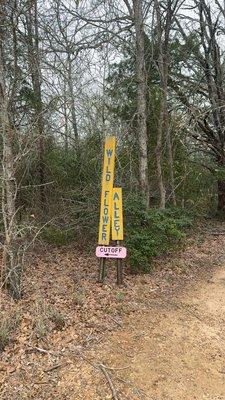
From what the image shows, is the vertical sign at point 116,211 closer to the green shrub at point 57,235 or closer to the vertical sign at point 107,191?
the vertical sign at point 107,191

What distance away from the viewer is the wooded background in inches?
305

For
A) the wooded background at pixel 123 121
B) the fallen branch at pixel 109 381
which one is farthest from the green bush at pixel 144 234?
the fallen branch at pixel 109 381

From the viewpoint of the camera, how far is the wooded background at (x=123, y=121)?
25.4ft

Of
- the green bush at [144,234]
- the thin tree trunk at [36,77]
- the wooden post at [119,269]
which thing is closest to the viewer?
the wooden post at [119,269]

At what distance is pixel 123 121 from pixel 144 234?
3.79 meters

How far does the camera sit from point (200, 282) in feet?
23.1


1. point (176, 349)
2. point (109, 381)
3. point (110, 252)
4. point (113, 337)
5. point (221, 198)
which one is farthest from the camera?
point (221, 198)

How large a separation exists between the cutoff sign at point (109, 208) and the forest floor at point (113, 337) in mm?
799

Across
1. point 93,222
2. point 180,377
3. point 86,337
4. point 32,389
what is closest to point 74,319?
point 86,337

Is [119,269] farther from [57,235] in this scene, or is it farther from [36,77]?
[36,77]

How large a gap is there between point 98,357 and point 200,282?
335 centimetres

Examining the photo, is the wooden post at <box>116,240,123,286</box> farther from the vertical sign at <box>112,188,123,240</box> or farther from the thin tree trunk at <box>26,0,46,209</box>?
the thin tree trunk at <box>26,0,46,209</box>

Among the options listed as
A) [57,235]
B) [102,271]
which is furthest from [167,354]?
[57,235]

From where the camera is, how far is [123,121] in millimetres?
9734
